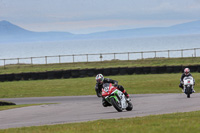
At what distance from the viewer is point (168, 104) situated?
19.4m

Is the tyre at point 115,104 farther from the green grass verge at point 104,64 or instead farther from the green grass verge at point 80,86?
the green grass verge at point 104,64

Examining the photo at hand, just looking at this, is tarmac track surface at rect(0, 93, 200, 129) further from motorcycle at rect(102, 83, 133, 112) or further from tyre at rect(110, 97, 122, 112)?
motorcycle at rect(102, 83, 133, 112)

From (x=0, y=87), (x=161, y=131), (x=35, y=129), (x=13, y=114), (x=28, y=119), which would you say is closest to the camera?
(x=161, y=131)

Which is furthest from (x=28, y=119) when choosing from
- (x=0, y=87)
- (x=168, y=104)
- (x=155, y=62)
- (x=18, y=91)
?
(x=155, y=62)

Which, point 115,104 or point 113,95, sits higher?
point 113,95

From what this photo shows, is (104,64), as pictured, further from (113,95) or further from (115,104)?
(113,95)

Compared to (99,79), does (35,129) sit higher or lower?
lower

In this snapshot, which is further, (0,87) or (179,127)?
(0,87)

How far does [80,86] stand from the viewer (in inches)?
1449

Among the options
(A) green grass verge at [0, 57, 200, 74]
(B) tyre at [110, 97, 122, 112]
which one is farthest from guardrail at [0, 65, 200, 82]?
(B) tyre at [110, 97, 122, 112]

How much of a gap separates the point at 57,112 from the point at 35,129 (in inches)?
238

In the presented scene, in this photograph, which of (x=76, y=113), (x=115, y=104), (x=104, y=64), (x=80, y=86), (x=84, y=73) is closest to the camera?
(x=115, y=104)

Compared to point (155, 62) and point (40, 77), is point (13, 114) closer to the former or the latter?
point (40, 77)

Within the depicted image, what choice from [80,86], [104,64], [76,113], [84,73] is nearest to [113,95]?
[76,113]
